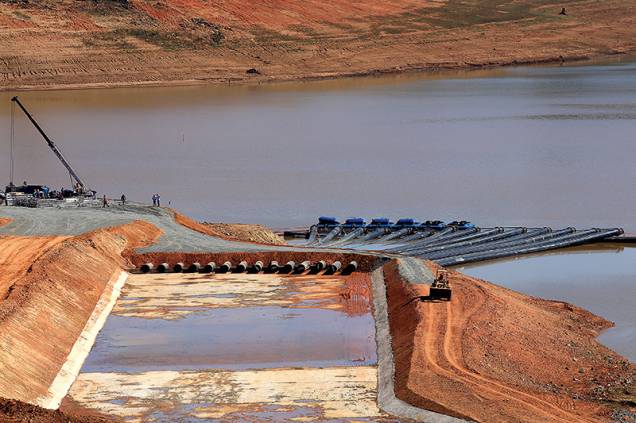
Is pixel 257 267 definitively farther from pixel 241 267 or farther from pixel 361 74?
pixel 361 74

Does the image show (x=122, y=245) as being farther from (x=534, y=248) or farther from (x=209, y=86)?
(x=209, y=86)

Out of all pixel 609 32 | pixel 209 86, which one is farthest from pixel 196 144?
pixel 609 32

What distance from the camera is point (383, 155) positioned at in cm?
7500

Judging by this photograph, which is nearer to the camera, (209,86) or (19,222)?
(19,222)

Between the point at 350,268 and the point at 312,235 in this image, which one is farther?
the point at 312,235

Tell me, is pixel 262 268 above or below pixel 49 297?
below

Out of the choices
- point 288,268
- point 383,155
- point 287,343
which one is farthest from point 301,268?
point 383,155

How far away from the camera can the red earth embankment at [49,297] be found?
1283 inches

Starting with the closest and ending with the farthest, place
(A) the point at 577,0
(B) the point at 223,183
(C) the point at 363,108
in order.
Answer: (B) the point at 223,183 → (C) the point at 363,108 → (A) the point at 577,0

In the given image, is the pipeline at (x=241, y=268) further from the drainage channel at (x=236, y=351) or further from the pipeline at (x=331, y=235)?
the pipeline at (x=331, y=235)

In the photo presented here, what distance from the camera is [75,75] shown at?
121 meters

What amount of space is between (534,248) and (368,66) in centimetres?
8312

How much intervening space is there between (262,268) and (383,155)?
99.2ft

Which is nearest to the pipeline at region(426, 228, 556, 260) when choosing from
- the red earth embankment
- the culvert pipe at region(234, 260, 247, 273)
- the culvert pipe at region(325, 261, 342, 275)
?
the culvert pipe at region(325, 261, 342, 275)
